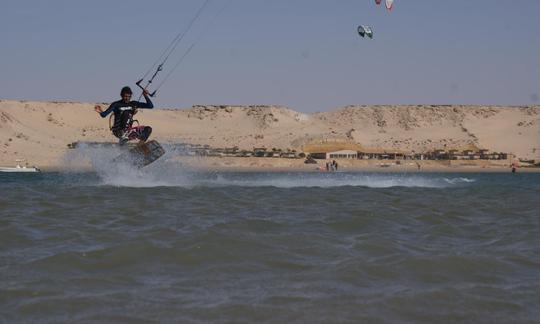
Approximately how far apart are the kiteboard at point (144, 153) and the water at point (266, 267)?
758 cm

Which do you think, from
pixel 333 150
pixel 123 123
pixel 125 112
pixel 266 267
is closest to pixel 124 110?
pixel 125 112

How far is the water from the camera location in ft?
21.4

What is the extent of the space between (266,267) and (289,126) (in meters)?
140

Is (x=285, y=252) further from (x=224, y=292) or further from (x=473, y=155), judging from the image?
(x=473, y=155)

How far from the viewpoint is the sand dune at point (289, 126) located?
395ft

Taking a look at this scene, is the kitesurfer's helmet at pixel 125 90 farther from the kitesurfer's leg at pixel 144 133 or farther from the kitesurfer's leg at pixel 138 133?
the kitesurfer's leg at pixel 144 133

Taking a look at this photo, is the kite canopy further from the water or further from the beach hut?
the beach hut

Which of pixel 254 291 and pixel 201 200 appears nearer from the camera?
pixel 254 291

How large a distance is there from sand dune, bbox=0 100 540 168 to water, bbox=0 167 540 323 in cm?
8829

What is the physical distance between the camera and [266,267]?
8469mm

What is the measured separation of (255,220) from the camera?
13.0m

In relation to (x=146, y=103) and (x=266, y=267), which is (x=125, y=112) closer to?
(x=146, y=103)

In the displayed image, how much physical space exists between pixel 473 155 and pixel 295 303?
3966 inches

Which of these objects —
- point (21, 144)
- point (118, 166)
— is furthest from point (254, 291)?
point (21, 144)
